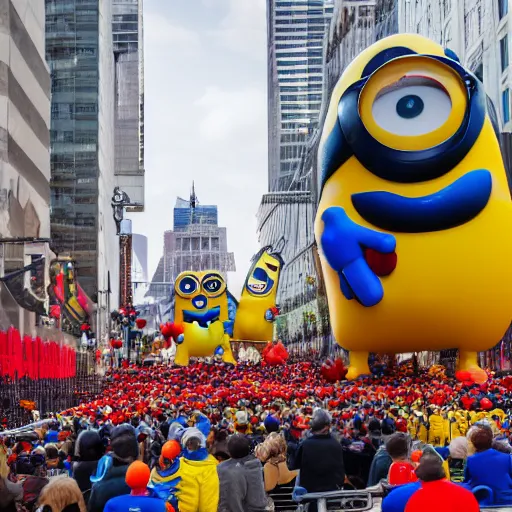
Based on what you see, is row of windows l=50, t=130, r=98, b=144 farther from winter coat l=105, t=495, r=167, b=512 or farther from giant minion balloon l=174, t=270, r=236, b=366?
winter coat l=105, t=495, r=167, b=512

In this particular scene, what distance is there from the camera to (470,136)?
1698cm

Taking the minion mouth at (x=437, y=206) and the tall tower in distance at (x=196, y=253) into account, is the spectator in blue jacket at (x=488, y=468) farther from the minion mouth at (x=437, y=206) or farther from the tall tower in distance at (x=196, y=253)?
the tall tower in distance at (x=196, y=253)

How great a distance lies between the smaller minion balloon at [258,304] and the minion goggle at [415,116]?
18295 mm

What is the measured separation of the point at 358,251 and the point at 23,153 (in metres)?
22.6

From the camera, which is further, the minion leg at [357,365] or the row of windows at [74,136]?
the row of windows at [74,136]

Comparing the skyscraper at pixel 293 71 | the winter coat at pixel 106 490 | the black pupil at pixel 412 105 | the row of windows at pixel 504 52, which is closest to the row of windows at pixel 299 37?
the skyscraper at pixel 293 71

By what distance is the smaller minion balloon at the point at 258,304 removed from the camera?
35062 mm

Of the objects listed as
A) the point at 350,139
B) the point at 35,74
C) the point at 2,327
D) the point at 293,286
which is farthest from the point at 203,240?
the point at 350,139

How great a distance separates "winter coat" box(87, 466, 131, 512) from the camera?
590 centimetres

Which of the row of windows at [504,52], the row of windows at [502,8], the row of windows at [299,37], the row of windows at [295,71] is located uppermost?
the row of windows at [299,37]

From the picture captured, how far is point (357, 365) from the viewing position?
1902 cm

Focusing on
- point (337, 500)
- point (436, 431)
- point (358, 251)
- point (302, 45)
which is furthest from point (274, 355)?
point (302, 45)

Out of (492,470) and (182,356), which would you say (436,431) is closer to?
(492,470)

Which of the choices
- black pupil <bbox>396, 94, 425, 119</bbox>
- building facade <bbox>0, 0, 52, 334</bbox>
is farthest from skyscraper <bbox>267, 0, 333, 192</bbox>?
black pupil <bbox>396, 94, 425, 119</bbox>
